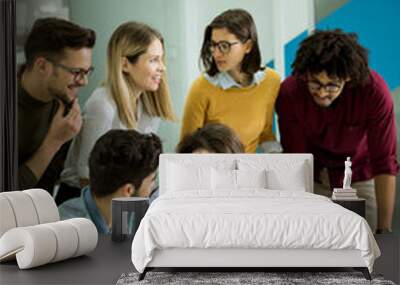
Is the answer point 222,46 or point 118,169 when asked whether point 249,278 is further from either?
point 222,46

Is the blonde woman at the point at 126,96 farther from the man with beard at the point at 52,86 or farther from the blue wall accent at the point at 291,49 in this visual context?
the blue wall accent at the point at 291,49

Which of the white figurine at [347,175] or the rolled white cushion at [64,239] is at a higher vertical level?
the white figurine at [347,175]

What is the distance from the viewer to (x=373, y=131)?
788 centimetres

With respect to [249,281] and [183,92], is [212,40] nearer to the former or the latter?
[183,92]

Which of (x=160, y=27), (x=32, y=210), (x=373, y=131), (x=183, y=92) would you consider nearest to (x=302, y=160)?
(x=373, y=131)

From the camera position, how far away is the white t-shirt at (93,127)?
8.03 meters

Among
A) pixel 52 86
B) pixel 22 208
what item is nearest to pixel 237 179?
pixel 22 208

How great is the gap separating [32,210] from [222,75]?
8.97 ft

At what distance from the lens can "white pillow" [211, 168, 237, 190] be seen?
22.8 feet

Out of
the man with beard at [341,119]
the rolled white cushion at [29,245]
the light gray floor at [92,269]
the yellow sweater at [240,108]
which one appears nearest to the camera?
the light gray floor at [92,269]

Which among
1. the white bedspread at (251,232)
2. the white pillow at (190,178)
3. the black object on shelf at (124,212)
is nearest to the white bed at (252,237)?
the white bedspread at (251,232)

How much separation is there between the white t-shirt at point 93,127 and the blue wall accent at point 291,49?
1540 mm

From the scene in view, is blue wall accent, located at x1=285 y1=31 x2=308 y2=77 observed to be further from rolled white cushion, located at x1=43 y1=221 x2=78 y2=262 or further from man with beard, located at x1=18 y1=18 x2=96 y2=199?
rolled white cushion, located at x1=43 y1=221 x2=78 y2=262

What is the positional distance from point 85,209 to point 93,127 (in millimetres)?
921
